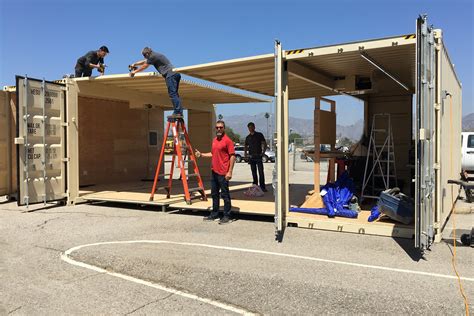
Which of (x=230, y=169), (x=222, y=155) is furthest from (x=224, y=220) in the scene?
(x=222, y=155)

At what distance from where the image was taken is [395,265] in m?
5.02

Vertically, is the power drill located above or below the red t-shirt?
above

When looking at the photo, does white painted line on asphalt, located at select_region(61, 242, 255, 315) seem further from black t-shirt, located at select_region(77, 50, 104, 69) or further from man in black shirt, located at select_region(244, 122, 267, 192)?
man in black shirt, located at select_region(244, 122, 267, 192)

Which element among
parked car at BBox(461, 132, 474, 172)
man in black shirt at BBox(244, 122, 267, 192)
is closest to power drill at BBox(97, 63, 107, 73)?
man in black shirt at BBox(244, 122, 267, 192)

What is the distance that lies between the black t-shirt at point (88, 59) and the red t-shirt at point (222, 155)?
457 centimetres

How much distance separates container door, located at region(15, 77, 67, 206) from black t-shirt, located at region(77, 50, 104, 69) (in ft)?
2.93

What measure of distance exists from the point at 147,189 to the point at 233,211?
4.36 meters

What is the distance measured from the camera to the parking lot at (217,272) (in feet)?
12.7

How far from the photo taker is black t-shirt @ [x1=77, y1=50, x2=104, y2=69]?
33.0 ft

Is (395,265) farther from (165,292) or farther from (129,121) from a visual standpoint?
(129,121)

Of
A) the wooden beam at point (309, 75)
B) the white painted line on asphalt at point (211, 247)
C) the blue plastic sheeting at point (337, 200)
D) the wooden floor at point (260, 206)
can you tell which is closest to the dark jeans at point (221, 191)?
the wooden floor at point (260, 206)

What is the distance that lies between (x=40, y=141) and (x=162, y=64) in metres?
3.25

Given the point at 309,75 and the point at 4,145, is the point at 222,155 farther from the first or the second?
the point at 4,145

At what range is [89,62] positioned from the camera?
1010 centimetres
